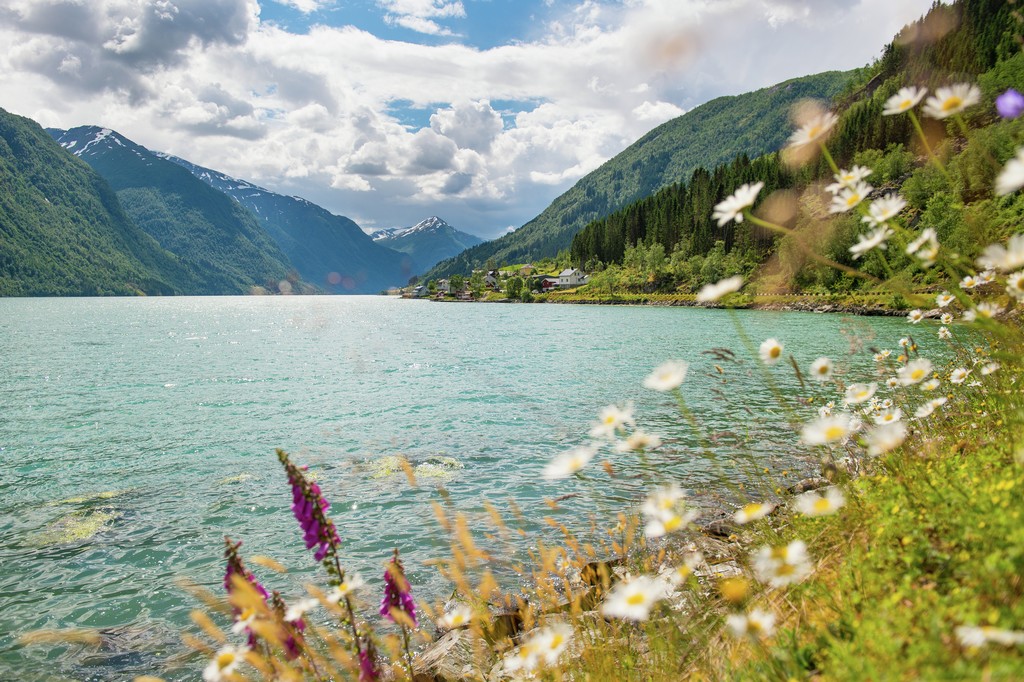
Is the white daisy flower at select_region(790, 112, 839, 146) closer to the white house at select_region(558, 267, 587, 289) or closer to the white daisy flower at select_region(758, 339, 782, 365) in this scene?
the white daisy flower at select_region(758, 339, 782, 365)

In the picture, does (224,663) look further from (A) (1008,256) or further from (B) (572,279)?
(B) (572,279)

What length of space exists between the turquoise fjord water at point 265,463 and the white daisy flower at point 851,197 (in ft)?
3.70

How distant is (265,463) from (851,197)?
16.4 meters

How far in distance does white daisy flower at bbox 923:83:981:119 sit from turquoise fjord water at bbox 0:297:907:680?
1679mm

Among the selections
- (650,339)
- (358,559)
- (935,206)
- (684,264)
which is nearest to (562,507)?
(358,559)

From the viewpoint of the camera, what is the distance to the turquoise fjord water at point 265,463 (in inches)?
352

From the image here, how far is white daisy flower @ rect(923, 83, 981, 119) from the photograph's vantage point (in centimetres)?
312

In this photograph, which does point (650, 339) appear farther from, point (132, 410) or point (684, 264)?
point (684, 264)

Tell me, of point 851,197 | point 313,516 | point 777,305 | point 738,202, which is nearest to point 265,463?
point 313,516

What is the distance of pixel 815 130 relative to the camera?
364 cm

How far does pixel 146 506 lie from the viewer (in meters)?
12.8

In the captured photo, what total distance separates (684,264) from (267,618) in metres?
136

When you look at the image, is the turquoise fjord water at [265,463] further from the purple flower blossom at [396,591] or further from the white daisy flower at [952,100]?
the purple flower blossom at [396,591]

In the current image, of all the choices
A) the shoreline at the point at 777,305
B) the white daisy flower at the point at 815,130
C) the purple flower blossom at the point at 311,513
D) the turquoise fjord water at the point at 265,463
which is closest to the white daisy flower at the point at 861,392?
the turquoise fjord water at the point at 265,463
